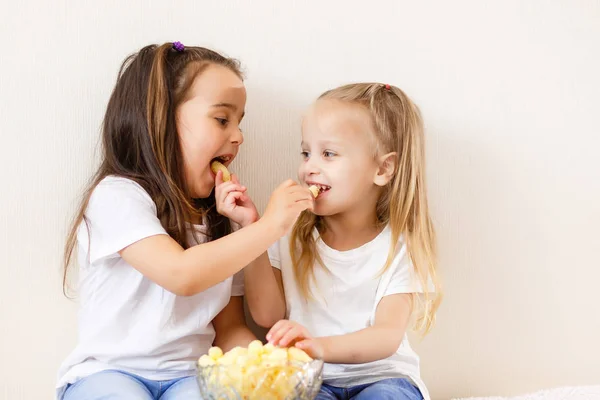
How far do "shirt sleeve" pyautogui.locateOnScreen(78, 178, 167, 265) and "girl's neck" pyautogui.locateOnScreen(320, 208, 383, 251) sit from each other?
0.37 metres

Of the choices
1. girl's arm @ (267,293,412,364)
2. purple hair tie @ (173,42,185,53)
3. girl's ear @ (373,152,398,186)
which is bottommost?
girl's arm @ (267,293,412,364)

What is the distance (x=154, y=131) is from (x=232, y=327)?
16.1 inches

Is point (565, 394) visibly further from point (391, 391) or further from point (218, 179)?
point (218, 179)

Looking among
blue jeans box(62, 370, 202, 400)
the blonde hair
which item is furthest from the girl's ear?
blue jeans box(62, 370, 202, 400)

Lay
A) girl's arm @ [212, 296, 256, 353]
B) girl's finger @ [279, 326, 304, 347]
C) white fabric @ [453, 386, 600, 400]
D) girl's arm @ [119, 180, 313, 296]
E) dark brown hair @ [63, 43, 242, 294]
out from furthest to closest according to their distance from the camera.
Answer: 1. white fabric @ [453, 386, 600, 400]
2. girl's arm @ [212, 296, 256, 353]
3. dark brown hair @ [63, 43, 242, 294]
4. girl's arm @ [119, 180, 313, 296]
5. girl's finger @ [279, 326, 304, 347]

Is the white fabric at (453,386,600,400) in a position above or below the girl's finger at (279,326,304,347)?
below

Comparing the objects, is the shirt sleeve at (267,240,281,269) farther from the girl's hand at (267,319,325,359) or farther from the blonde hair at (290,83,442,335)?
the girl's hand at (267,319,325,359)

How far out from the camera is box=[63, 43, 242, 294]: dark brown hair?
122 cm

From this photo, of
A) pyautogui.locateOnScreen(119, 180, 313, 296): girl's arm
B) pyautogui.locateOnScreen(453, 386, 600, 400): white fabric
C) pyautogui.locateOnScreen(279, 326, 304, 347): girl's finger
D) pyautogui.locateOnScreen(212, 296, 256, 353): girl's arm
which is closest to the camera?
pyautogui.locateOnScreen(279, 326, 304, 347): girl's finger

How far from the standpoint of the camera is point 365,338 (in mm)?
1185

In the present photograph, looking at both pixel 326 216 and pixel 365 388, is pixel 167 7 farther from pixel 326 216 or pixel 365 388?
pixel 365 388

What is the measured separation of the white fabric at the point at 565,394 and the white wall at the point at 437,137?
1.9 inches

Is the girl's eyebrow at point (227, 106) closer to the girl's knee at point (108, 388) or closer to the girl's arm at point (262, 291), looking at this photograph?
the girl's arm at point (262, 291)

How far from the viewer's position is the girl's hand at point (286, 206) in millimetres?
1171
